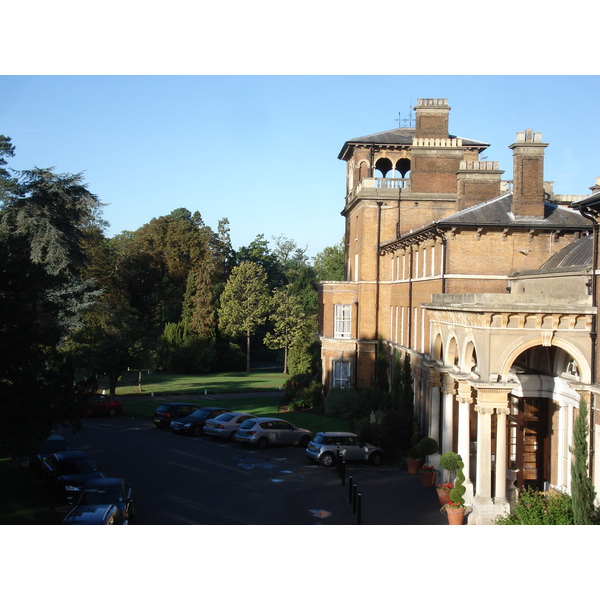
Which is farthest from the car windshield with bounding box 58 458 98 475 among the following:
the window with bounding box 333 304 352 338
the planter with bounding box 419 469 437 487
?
the window with bounding box 333 304 352 338

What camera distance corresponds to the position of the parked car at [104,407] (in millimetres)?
36969

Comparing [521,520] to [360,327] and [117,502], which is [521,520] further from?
[360,327]

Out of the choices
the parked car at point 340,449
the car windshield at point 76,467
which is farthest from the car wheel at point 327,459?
the car windshield at point 76,467

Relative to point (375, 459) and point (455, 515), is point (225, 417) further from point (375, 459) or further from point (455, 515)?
point (455, 515)

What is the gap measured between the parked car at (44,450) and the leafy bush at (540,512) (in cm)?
1551

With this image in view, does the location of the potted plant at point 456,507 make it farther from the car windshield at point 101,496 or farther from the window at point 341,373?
the window at point 341,373

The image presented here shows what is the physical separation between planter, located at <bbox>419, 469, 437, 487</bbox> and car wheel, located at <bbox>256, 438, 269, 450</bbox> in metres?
8.52

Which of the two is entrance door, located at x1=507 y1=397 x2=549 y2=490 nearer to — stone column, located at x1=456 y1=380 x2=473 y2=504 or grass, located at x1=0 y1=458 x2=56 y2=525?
stone column, located at x1=456 y1=380 x2=473 y2=504

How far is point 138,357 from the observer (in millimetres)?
41562

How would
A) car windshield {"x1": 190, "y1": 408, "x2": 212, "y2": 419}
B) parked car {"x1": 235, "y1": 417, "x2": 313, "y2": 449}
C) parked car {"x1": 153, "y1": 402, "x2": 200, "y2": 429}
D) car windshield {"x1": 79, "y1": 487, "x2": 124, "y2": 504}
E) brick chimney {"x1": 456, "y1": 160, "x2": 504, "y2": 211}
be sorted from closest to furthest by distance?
car windshield {"x1": 79, "y1": 487, "x2": 124, "y2": 504} → parked car {"x1": 235, "y1": 417, "x2": 313, "y2": 449} → brick chimney {"x1": 456, "y1": 160, "x2": 504, "y2": 211} → car windshield {"x1": 190, "y1": 408, "x2": 212, "y2": 419} → parked car {"x1": 153, "y1": 402, "x2": 200, "y2": 429}

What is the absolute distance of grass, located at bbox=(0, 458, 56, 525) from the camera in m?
17.1

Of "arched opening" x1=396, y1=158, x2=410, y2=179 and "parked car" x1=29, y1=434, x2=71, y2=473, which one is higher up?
"arched opening" x1=396, y1=158, x2=410, y2=179

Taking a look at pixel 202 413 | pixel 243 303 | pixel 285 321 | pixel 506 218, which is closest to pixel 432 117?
pixel 506 218

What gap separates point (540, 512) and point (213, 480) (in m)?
11.1
